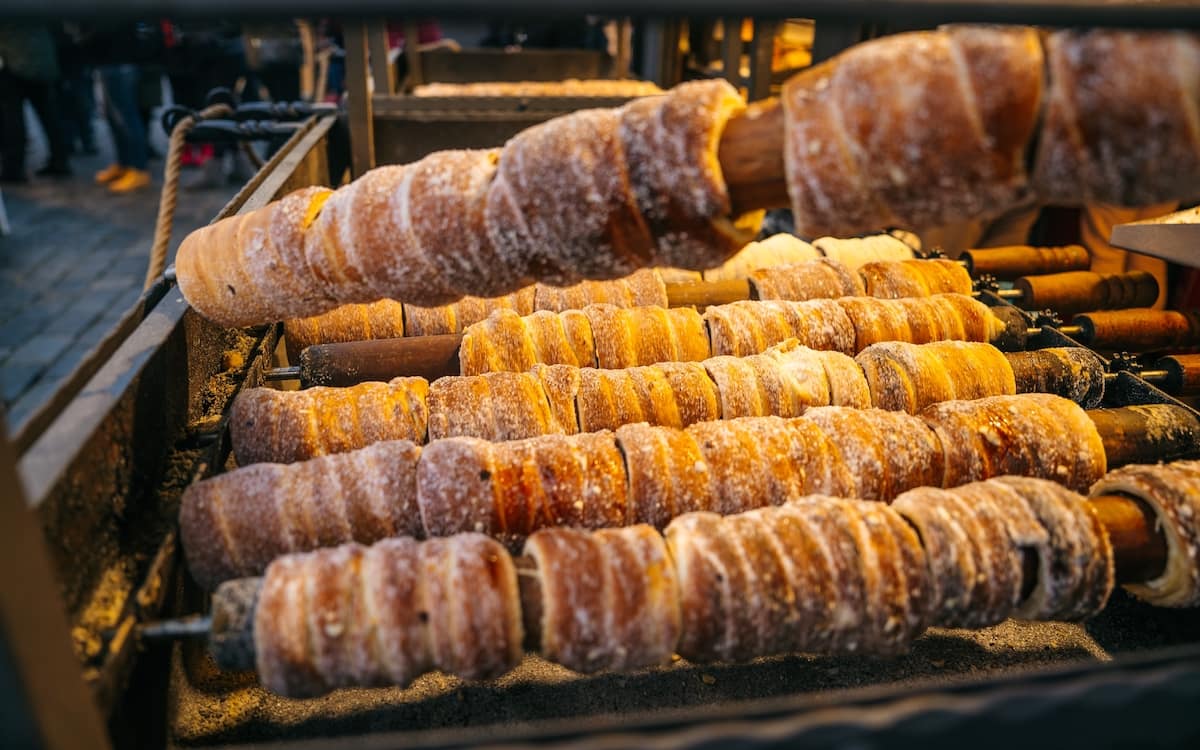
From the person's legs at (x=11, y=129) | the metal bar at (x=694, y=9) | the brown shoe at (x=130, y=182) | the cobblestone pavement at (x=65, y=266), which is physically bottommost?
the cobblestone pavement at (x=65, y=266)

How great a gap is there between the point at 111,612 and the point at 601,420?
119cm

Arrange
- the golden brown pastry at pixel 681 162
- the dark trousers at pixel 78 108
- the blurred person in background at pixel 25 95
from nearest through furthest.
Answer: the golden brown pastry at pixel 681 162 < the blurred person in background at pixel 25 95 < the dark trousers at pixel 78 108

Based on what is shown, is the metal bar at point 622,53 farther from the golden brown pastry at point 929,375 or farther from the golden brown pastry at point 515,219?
the golden brown pastry at point 515,219

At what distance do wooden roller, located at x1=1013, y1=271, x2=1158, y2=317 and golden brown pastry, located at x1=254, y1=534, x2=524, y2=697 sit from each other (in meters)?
2.58

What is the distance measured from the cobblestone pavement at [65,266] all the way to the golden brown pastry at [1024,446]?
4.32 m

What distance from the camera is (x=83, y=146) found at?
36.4 ft

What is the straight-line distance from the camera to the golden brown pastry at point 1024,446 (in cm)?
194

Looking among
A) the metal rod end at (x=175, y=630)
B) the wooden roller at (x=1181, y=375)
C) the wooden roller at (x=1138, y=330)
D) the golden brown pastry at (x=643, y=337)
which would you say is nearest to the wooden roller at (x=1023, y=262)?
the wooden roller at (x=1138, y=330)

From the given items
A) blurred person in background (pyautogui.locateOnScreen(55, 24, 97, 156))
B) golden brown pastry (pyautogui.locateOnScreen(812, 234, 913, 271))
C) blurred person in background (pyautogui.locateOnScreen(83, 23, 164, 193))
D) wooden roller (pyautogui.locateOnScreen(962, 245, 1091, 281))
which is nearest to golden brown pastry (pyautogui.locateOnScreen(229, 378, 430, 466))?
golden brown pastry (pyautogui.locateOnScreen(812, 234, 913, 271))

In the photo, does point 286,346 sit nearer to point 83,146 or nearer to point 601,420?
point 601,420

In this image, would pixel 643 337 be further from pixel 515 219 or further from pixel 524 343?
pixel 515 219

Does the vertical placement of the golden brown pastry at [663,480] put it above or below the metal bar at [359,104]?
below

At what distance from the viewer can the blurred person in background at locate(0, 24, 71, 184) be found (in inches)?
332

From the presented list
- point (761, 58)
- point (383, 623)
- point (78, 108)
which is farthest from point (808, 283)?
point (78, 108)
